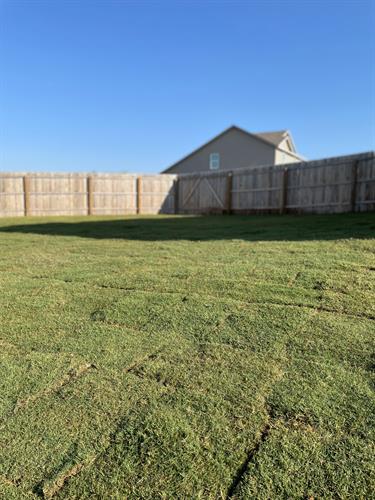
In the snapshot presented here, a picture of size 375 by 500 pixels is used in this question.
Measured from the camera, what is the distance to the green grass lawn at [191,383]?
4.80ft

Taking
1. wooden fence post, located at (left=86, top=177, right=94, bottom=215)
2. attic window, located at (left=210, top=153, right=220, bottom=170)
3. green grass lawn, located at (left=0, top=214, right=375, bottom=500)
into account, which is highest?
attic window, located at (left=210, top=153, right=220, bottom=170)

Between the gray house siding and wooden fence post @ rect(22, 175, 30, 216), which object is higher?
the gray house siding

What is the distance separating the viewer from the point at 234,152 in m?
30.5

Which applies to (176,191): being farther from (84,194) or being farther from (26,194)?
(26,194)

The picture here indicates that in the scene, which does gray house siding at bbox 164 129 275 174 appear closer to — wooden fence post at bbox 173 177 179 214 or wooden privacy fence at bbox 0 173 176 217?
wooden fence post at bbox 173 177 179 214

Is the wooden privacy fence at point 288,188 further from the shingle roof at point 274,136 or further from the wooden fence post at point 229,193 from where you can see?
the shingle roof at point 274,136

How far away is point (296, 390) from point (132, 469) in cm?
88

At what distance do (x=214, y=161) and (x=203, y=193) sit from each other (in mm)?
15251

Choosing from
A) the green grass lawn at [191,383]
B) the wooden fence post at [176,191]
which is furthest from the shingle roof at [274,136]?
the green grass lawn at [191,383]

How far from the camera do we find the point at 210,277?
12.2ft

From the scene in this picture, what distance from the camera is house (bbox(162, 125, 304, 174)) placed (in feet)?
95.6

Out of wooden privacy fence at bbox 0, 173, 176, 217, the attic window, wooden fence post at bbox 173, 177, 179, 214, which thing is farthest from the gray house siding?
wooden privacy fence at bbox 0, 173, 176, 217

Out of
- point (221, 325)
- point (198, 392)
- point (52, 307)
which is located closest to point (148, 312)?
point (221, 325)

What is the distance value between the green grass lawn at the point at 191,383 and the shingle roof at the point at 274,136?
1079 inches
